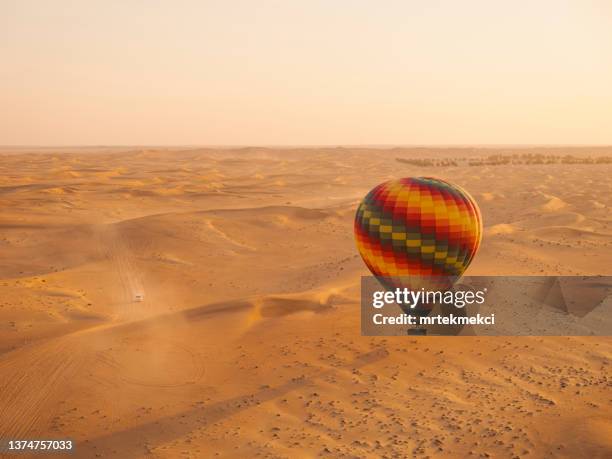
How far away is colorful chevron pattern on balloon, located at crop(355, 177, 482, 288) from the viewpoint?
10281 millimetres

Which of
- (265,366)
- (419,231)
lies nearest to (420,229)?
(419,231)

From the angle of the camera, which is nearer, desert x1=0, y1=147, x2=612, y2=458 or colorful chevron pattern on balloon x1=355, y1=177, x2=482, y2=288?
desert x1=0, y1=147, x2=612, y2=458

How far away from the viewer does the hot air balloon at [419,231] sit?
33.7ft

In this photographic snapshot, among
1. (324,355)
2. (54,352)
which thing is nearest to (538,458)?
(324,355)

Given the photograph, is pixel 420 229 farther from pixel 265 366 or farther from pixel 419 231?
pixel 265 366

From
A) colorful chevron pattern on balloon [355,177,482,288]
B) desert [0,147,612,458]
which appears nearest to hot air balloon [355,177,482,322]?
colorful chevron pattern on balloon [355,177,482,288]

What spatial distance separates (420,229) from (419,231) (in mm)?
44

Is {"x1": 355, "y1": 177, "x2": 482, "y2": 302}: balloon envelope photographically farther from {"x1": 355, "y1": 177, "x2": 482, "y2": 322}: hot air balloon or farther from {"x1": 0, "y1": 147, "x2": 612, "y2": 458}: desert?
{"x1": 0, "y1": 147, "x2": 612, "y2": 458}: desert

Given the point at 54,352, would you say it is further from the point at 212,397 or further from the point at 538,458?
the point at 538,458

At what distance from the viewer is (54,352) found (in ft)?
35.1

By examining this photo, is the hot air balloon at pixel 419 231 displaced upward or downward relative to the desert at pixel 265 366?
upward

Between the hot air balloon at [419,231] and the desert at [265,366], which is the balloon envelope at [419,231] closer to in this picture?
the hot air balloon at [419,231]

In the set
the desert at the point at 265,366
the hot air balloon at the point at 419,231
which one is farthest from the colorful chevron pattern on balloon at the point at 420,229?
the desert at the point at 265,366

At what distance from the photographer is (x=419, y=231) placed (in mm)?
10250
